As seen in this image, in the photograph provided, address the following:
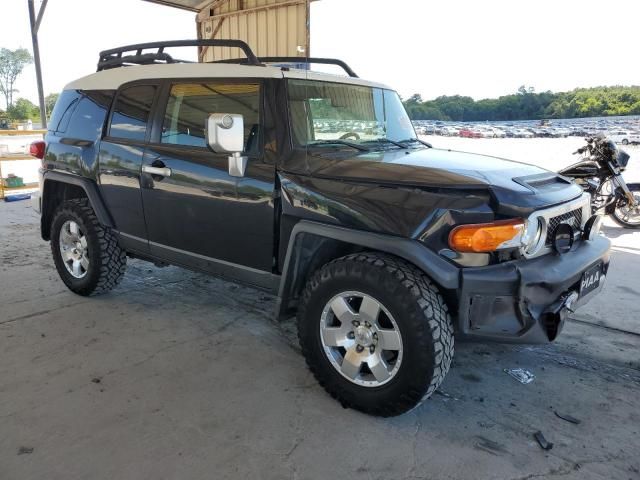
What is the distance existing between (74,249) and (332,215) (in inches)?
106

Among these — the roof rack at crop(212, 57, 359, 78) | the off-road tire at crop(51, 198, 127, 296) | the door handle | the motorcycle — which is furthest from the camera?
the motorcycle

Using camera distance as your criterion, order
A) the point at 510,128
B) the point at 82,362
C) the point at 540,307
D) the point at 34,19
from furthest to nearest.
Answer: the point at 510,128 < the point at 34,19 < the point at 82,362 < the point at 540,307

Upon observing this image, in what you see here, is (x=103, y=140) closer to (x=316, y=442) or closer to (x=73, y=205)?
(x=73, y=205)

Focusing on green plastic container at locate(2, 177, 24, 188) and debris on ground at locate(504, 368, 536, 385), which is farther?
green plastic container at locate(2, 177, 24, 188)

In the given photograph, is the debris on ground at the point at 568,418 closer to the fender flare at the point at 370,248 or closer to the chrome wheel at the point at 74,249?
the fender flare at the point at 370,248

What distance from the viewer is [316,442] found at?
236cm

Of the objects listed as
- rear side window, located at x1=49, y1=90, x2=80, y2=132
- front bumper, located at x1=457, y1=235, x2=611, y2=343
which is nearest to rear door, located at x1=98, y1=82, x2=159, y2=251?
rear side window, located at x1=49, y1=90, x2=80, y2=132

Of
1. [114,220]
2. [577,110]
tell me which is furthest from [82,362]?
[577,110]

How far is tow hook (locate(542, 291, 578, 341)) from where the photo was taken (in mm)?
2297

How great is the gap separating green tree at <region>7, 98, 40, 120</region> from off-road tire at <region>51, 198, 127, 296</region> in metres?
50.4

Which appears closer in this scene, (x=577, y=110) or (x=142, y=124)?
(x=142, y=124)

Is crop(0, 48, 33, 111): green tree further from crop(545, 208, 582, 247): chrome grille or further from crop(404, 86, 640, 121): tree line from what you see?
crop(545, 208, 582, 247): chrome grille

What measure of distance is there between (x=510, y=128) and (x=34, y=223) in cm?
1448

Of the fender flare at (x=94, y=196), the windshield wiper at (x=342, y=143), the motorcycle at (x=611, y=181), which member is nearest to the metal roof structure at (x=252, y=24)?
the motorcycle at (x=611, y=181)
